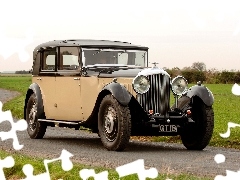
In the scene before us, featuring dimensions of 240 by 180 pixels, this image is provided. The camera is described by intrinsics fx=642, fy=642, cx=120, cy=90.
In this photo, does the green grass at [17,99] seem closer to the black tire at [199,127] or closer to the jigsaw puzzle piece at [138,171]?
the black tire at [199,127]

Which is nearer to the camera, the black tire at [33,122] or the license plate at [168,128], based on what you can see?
the license plate at [168,128]

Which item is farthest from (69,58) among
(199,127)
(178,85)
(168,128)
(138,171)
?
(138,171)

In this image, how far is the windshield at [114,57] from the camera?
14211 millimetres

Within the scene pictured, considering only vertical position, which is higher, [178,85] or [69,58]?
[69,58]

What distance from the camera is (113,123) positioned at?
12492 millimetres

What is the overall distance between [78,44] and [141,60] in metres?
1.57

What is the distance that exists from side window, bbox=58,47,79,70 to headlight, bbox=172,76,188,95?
230 cm

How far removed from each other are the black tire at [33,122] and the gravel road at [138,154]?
0.64ft

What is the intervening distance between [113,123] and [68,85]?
2179 millimetres

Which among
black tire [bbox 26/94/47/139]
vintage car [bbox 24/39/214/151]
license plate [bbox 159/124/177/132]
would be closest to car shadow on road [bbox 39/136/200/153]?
black tire [bbox 26/94/47/139]

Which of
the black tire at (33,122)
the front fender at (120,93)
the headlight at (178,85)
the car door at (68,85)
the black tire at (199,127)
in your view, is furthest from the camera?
the black tire at (33,122)

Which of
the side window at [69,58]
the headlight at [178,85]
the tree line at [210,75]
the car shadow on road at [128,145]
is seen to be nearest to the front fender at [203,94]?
the headlight at [178,85]

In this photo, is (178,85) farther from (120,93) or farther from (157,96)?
(120,93)

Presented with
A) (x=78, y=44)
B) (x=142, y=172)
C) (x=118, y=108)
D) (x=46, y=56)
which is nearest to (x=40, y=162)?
(x=142, y=172)
